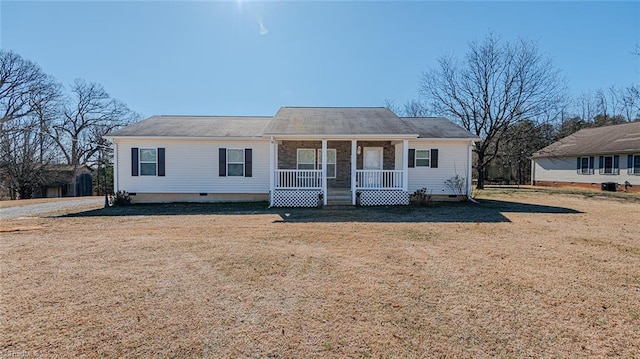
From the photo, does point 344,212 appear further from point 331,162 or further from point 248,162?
point 248,162

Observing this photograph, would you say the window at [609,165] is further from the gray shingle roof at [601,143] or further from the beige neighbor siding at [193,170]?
the beige neighbor siding at [193,170]

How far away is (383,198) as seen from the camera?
40.5 ft

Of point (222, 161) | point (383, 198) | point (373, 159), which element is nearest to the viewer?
point (383, 198)

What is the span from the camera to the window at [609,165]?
20.7 m

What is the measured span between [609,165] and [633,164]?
5.54 ft

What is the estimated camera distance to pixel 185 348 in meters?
2.68

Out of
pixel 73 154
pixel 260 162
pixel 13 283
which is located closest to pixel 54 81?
pixel 73 154

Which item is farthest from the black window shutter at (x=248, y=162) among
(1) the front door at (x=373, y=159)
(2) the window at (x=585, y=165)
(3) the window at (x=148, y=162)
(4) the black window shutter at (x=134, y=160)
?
(2) the window at (x=585, y=165)

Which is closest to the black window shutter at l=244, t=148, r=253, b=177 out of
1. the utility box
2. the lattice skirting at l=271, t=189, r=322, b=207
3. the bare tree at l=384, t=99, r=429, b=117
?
the lattice skirting at l=271, t=189, r=322, b=207

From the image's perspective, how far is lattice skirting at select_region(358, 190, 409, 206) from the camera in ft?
40.4

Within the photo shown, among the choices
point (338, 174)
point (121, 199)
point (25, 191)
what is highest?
point (338, 174)

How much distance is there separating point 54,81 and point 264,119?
88.1 ft

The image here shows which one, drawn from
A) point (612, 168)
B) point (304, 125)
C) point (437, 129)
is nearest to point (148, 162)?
point (304, 125)

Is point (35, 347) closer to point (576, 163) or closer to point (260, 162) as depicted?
point (260, 162)
